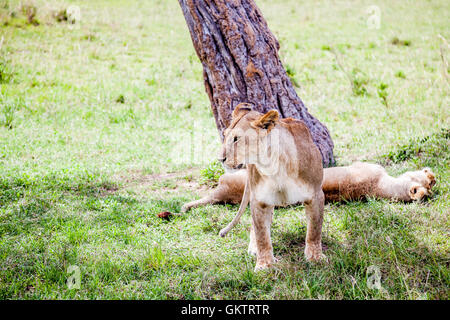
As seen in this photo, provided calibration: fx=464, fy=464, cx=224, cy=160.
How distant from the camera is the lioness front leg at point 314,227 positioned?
3588 mm

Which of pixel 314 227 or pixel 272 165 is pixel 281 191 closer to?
pixel 272 165

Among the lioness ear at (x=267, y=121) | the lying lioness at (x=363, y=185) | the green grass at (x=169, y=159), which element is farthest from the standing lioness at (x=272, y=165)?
the lying lioness at (x=363, y=185)

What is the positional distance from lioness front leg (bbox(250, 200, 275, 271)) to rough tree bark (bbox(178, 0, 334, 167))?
2035 millimetres

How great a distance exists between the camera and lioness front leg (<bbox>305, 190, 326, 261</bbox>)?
3588 millimetres

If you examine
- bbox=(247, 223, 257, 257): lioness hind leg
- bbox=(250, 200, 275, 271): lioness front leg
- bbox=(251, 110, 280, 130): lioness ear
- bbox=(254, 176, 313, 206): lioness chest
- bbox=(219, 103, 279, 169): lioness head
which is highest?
bbox=(251, 110, 280, 130): lioness ear

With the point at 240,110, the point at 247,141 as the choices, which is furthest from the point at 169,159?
the point at 247,141

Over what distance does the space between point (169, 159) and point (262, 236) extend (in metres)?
3.34

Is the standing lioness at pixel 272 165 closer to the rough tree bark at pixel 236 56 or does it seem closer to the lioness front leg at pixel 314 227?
the lioness front leg at pixel 314 227

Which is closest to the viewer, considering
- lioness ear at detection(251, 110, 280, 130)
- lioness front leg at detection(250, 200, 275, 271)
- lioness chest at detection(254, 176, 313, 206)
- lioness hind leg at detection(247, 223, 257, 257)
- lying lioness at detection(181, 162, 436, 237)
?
lioness ear at detection(251, 110, 280, 130)

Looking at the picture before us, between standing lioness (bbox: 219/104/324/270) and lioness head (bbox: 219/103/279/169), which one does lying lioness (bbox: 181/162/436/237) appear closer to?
standing lioness (bbox: 219/104/324/270)

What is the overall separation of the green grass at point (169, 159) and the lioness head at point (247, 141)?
88cm

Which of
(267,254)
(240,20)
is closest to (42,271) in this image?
(267,254)

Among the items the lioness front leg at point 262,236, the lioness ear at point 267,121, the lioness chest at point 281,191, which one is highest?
the lioness ear at point 267,121

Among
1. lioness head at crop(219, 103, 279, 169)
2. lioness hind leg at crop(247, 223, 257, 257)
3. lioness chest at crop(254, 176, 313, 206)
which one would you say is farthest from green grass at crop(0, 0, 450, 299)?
lioness head at crop(219, 103, 279, 169)
